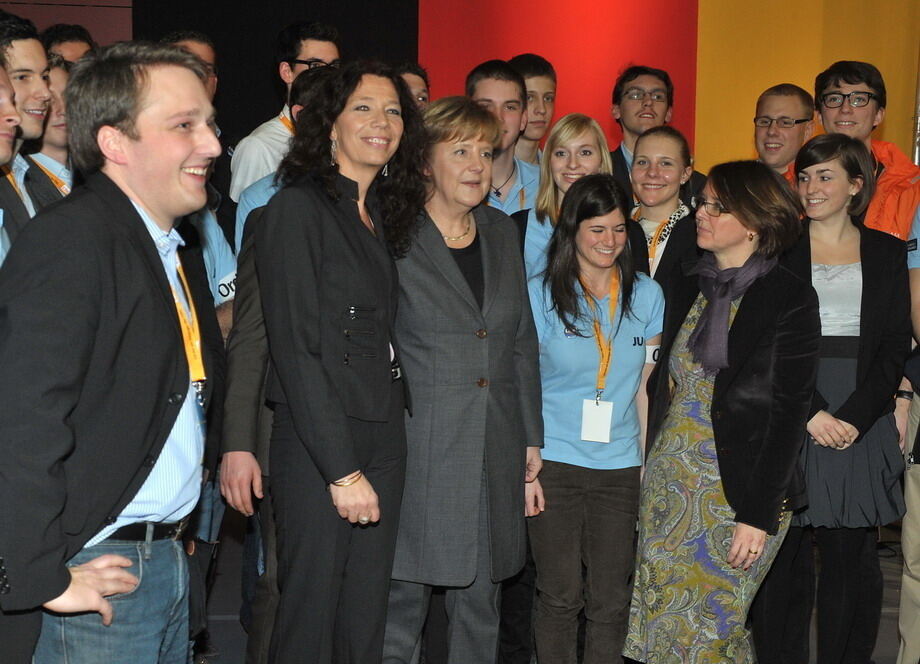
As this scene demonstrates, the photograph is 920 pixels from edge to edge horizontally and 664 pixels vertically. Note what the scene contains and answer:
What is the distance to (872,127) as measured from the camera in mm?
4289

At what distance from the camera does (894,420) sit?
3.46 metres

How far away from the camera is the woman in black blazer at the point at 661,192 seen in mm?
3652

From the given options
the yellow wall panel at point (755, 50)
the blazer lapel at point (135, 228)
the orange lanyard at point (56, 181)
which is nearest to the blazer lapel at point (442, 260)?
the orange lanyard at point (56, 181)

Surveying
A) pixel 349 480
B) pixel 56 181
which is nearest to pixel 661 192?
pixel 349 480

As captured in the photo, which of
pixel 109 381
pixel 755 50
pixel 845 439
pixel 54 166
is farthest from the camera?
pixel 755 50

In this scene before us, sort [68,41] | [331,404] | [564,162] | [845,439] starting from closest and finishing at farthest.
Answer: [331,404] → [845,439] → [564,162] → [68,41]

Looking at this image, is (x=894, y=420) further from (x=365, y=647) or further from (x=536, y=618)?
(x=365, y=647)

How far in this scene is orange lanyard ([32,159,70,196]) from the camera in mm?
2889

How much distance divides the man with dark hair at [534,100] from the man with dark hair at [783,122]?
3.09ft

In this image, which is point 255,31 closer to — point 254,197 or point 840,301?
point 254,197

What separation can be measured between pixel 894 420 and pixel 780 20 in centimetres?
349

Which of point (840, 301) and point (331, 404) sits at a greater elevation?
point (840, 301)

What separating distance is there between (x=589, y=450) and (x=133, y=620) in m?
1.74

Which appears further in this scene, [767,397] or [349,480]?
[767,397]
